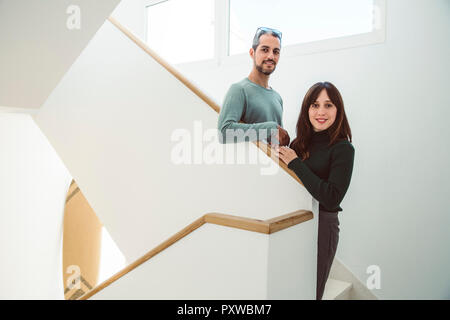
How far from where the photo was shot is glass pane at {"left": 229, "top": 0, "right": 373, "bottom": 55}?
2.71 metres

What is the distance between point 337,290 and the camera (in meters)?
2.20

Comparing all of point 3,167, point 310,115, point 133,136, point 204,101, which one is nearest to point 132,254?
point 133,136

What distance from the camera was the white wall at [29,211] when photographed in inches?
140

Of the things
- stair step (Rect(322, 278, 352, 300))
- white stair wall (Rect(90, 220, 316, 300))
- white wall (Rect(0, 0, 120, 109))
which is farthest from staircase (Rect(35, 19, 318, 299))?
stair step (Rect(322, 278, 352, 300))

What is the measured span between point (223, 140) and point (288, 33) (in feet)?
5.81

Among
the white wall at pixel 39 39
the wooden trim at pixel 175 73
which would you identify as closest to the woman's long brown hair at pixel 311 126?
the wooden trim at pixel 175 73

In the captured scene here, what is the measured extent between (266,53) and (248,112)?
1.14 ft

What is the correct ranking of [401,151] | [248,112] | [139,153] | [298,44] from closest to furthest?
[248,112] < [139,153] < [401,151] < [298,44]

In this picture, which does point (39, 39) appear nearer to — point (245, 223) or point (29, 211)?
point (245, 223)

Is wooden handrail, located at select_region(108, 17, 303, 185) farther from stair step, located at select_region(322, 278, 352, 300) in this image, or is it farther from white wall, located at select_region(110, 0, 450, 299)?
white wall, located at select_region(110, 0, 450, 299)

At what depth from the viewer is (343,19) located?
9.07ft

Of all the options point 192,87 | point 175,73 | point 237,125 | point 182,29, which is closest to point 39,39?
point 175,73

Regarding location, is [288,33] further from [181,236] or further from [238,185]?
[181,236]

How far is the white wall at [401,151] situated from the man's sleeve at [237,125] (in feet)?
4.52
